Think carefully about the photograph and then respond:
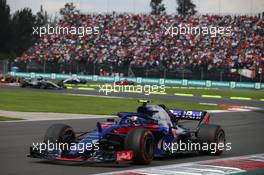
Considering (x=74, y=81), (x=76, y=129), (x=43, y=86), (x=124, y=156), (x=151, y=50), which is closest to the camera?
(x=124, y=156)

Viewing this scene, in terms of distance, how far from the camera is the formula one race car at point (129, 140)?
34.2 feet

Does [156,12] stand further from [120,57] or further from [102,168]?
[102,168]

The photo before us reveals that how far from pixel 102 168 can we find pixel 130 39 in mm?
52039

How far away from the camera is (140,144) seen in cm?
1055

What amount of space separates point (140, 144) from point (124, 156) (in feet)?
1.26

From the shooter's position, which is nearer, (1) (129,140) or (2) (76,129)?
(1) (129,140)

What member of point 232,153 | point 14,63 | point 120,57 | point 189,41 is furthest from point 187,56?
point 232,153

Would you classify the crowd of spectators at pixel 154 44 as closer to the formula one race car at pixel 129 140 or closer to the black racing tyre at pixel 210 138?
the black racing tyre at pixel 210 138
